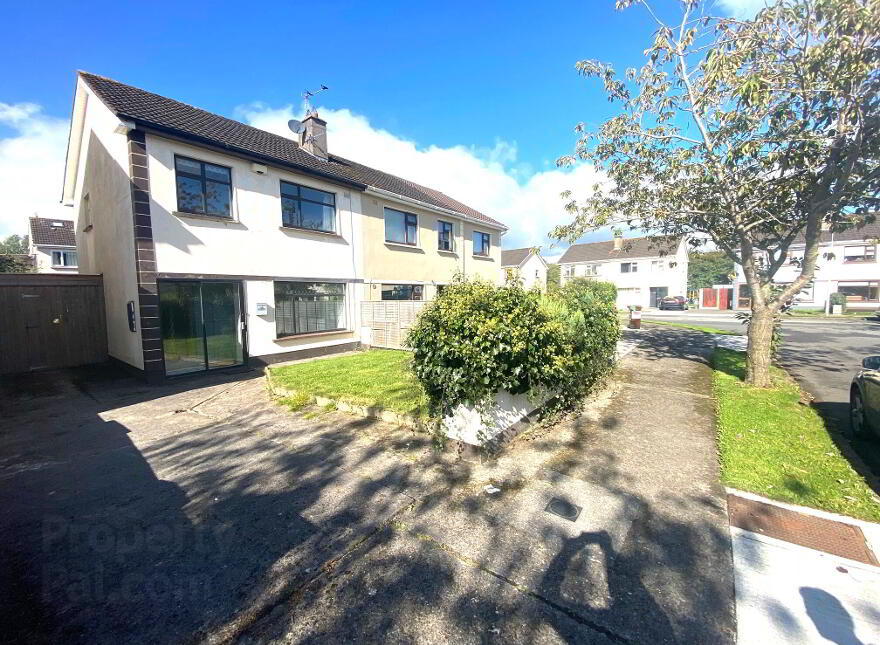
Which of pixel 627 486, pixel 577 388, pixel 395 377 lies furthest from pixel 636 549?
→ pixel 395 377

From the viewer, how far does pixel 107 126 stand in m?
9.73

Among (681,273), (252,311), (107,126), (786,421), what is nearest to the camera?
(786,421)

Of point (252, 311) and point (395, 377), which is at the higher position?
point (252, 311)

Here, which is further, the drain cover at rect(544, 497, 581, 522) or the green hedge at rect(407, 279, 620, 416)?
the green hedge at rect(407, 279, 620, 416)

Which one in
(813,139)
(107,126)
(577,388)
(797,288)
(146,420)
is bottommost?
(146,420)

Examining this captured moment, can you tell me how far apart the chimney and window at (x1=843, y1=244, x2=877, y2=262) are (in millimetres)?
45074

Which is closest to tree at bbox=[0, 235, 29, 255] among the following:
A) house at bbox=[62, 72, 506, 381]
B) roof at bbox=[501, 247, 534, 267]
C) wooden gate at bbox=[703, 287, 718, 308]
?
house at bbox=[62, 72, 506, 381]

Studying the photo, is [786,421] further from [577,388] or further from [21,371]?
[21,371]

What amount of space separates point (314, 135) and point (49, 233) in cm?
3817

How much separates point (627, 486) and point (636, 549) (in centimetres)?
106

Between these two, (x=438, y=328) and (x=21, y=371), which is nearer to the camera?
(x=438, y=328)

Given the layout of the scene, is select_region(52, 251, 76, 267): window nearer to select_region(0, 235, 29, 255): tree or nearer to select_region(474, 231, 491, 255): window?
select_region(0, 235, 29, 255): tree

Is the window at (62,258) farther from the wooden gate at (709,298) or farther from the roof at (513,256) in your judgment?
the wooden gate at (709,298)

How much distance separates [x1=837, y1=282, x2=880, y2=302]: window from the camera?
106 feet
